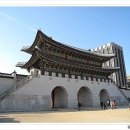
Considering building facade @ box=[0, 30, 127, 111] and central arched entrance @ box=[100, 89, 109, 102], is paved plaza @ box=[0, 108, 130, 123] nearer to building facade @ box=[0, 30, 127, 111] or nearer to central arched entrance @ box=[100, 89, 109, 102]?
building facade @ box=[0, 30, 127, 111]

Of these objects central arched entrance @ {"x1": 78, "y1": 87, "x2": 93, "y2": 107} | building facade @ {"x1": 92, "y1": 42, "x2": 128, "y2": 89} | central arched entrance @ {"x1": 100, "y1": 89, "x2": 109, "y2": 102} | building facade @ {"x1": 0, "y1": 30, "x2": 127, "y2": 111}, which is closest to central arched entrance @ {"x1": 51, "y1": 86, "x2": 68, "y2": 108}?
building facade @ {"x1": 0, "y1": 30, "x2": 127, "y2": 111}

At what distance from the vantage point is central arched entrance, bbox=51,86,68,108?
1136 inches

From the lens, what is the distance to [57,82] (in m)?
A: 27.4

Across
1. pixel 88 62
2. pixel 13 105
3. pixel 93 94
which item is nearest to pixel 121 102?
pixel 93 94

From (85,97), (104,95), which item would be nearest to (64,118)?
(85,97)

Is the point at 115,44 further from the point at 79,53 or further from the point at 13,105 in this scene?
the point at 13,105

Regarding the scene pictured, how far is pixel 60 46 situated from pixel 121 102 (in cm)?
1820

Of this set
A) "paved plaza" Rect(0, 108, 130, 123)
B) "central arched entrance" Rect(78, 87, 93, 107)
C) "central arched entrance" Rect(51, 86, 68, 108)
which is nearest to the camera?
"paved plaza" Rect(0, 108, 130, 123)

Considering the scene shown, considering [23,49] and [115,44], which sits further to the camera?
[115,44]

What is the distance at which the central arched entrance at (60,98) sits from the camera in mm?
28859

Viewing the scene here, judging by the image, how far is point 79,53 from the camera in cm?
3297

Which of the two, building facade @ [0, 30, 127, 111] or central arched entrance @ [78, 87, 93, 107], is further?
central arched entrance @ [78, 87, 93, 107]

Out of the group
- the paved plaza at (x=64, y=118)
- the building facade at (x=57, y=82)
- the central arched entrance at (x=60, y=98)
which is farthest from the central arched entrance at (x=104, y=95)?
the paved plaza at (x=64, y=118)
